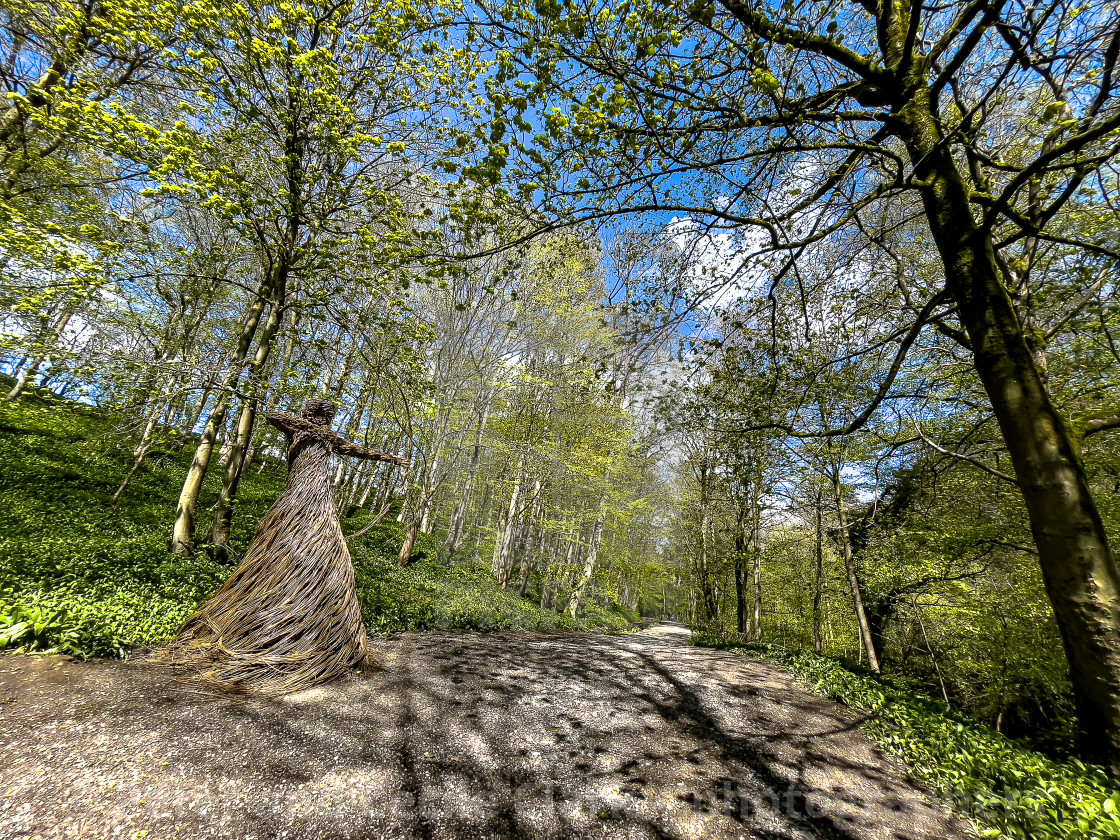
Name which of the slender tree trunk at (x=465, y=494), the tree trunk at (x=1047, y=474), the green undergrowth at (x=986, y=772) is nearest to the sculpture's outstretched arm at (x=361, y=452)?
the tree trunk at (x=1047, y=474)

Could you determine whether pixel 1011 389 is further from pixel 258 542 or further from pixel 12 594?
pixel 12 594

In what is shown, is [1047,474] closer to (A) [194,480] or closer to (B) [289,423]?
A: (B) [289,423]

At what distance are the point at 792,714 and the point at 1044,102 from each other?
7.10 m

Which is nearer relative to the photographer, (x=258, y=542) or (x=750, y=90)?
(x=750, y=90)

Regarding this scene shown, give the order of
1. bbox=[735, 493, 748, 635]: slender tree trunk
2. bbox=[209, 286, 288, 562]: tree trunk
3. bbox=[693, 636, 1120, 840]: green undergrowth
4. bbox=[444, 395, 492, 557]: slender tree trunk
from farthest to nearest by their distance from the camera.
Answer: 1. bbox=[444, 395, 492, 557]: slender tree trunk
2. bbox=[735, 493, 748, 635]: slender tree trunk
3. bbox=[209, 286, 288, 562]: tree trunk
4. bbox=[693, 636, 1120, 840]: green undergrowth

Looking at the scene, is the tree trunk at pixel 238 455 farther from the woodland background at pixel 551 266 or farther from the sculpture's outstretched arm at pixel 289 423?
the sculpture's outstretched arm at pixel 289 423

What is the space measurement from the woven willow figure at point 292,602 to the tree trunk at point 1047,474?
5.36 metres

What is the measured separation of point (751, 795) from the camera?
2973 mm

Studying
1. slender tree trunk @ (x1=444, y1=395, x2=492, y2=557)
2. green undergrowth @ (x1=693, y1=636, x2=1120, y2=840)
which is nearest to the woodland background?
green undergrowth @ (x1=693, y1=636, x2=1120, y2=840)

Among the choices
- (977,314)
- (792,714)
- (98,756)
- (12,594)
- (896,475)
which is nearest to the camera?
(98,756)

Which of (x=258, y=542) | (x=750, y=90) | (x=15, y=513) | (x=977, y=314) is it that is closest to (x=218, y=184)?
(x=258, y=542)

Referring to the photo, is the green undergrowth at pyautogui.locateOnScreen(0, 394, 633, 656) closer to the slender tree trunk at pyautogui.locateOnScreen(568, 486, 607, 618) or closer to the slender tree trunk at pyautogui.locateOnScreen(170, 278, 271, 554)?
the slender tree trunk at pyautogui.locateOnScreen(170, 278, 271, 554)

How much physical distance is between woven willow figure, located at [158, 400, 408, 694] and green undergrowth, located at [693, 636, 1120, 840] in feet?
17.9

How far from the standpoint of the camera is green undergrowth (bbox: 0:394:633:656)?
342cm
